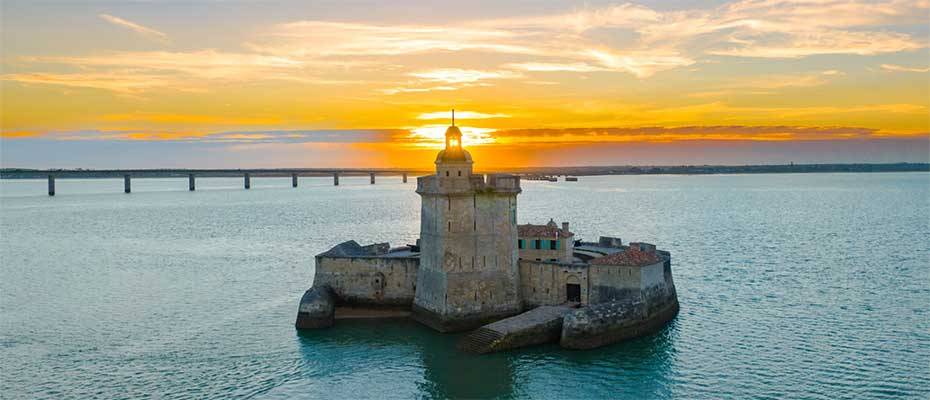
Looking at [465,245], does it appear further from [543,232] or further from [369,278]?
[369,278]

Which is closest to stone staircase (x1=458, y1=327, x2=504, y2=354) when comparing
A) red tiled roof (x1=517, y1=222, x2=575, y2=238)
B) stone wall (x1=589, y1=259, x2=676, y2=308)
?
stone wall (x1=589, y1=259, x2=676, y2=308)

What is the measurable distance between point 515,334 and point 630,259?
7.00 m

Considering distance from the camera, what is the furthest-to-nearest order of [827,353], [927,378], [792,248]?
[792,248] → [827,353] → [927,378]

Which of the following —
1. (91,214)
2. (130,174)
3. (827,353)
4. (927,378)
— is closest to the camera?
(927,378)

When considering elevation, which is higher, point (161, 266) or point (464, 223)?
point (464, 223)

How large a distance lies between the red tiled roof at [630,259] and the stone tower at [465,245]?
4517 millimetres

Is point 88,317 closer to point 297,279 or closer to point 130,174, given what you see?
point 297,279

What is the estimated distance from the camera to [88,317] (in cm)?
3872

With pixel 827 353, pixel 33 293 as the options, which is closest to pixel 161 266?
pixel 33 293

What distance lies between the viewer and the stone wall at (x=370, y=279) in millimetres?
37719

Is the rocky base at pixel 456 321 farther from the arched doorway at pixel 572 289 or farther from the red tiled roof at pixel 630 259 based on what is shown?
the red tiled roof at pixel 630 259

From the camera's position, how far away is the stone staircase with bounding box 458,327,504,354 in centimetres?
3067

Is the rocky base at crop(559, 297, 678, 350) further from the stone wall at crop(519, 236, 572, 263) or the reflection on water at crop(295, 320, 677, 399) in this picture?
the stone wall at crop(519, 236, 572, 263)

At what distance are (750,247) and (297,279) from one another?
4386 centimetres
